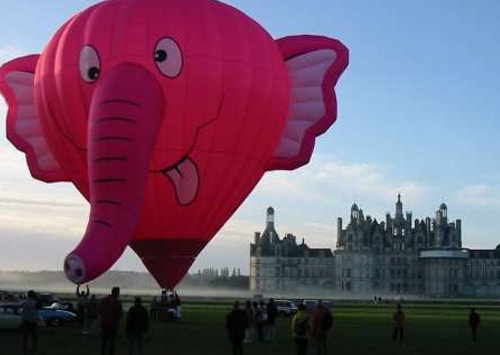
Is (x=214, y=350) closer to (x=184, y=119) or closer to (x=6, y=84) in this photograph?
(x=184, y=119)

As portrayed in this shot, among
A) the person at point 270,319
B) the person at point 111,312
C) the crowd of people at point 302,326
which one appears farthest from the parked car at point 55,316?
the person at point 111,312

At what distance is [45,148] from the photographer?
20062 millimetres

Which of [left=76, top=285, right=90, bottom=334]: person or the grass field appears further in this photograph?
[left=76, top=285, right=90, bottom=334]: person

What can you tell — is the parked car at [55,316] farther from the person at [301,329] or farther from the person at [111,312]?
the person at [301,329]

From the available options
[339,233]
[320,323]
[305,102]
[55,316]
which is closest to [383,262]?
[339,233]

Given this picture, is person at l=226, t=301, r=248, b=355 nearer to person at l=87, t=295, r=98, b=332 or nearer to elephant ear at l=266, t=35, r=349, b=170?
elephant ear at l=266, t=35, r=349, b=170

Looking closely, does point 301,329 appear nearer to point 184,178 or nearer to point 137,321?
point 137,321

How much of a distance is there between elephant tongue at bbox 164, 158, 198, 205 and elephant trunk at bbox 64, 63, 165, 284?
1.28 m

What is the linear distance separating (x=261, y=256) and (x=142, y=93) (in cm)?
10924

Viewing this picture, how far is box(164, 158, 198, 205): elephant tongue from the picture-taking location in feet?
57.0

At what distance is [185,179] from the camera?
1753 cm

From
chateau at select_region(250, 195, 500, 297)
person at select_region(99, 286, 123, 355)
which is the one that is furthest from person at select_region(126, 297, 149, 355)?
chateau at select_region(250, 195, 500, 297)

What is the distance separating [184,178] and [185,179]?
0.04m

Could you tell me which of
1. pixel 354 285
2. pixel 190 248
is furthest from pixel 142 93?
pixel 354 285
